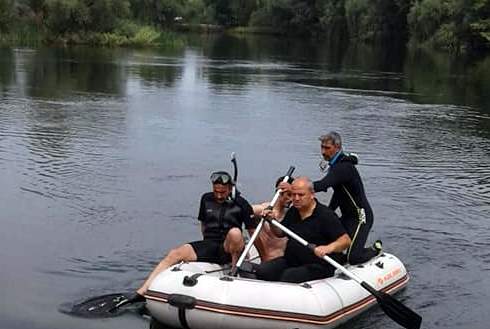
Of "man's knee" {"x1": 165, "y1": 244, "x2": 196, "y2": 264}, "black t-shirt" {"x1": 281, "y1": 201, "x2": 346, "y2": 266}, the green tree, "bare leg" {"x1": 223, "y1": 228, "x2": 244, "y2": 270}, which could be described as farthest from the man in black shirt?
the green tree

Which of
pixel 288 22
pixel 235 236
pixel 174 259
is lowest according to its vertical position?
pixel 174 259

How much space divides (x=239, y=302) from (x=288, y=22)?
3938 inches

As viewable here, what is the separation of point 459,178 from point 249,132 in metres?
6.53

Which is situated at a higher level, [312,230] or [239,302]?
[312,230]

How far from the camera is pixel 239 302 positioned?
7.61m

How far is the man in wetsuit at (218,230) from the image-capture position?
27.9 ft

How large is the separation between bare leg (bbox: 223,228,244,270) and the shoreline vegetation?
48.8 metres

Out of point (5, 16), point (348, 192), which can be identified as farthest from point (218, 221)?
point (5, 16)

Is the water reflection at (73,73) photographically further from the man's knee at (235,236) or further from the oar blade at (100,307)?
the man's knee at (235,236)

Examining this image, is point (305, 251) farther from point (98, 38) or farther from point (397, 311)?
point (98, 38)

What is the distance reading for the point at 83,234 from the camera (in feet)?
37.8

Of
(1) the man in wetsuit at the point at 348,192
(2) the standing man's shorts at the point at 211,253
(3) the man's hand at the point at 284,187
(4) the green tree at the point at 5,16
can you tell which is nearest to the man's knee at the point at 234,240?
(2) the standing man's shorts at the point at 211,253

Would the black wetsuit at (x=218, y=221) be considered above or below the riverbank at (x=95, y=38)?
below

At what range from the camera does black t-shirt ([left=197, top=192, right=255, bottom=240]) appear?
28.9ft
